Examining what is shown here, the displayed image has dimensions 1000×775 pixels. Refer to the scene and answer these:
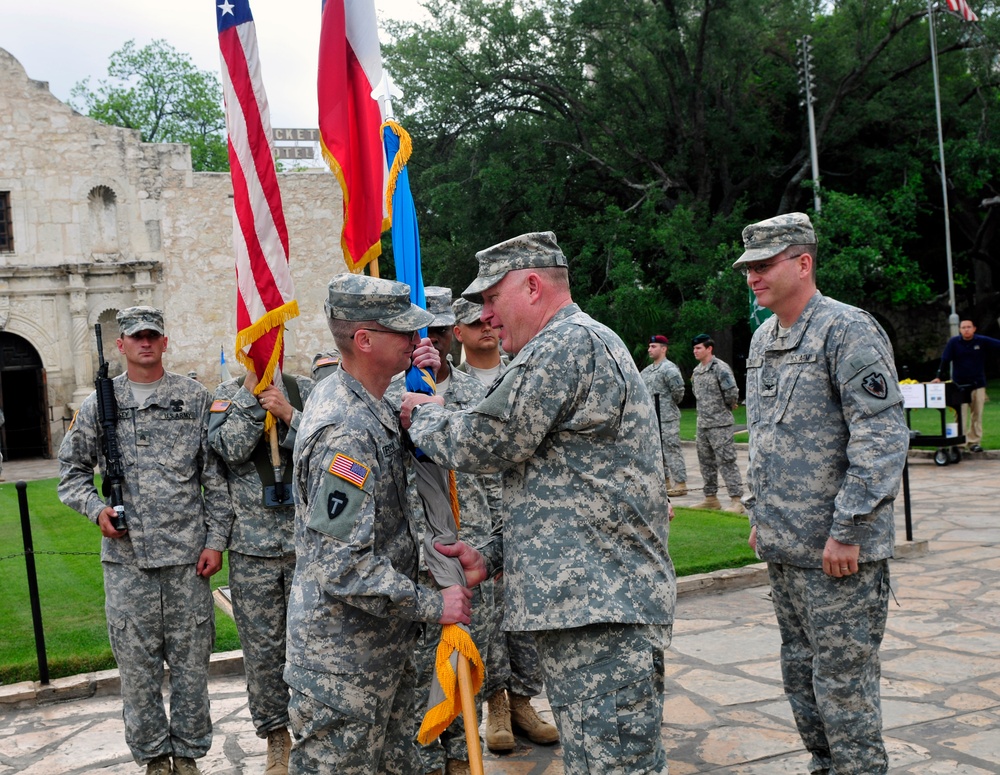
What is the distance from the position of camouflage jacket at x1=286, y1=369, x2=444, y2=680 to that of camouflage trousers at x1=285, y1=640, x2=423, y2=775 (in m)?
0.05

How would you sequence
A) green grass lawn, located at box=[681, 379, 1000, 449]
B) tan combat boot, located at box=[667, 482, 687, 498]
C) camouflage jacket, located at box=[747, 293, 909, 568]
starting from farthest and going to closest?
green grass lawn, located at box=[681, 379, 1000, 449], tan combat boot, located at box=[667, 482, 687, 498], camouflage jacket, located at box=[747, 293, 909, 568]

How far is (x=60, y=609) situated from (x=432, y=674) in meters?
5.16

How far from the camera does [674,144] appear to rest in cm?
3008

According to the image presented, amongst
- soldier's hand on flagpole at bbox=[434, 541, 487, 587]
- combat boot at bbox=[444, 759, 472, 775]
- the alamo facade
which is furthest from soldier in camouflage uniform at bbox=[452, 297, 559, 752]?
the alamo facade

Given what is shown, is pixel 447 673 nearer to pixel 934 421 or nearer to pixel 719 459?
pixel 719 459

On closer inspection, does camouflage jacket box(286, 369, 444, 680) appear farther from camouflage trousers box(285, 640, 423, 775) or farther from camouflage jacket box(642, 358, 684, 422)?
camouflage jacket box(642, 358, 684, 422)

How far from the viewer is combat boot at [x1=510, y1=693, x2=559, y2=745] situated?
17.6 ft

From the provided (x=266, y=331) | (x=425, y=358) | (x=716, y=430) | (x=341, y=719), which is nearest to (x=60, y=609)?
(x=266, y=331)

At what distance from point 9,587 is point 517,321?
7.95 meters

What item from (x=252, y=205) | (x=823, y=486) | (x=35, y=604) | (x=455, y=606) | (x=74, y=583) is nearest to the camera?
(x=455, y=606)

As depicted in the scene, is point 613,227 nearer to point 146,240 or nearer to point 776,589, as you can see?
point 146,240

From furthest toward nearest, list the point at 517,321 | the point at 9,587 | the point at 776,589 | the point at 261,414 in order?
1. the point at 9,587
2. the point at 261,414
3. the point at 776,589
4. the point at 517,321

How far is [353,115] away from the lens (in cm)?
477

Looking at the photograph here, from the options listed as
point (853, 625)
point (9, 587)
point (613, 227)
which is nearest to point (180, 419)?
point (853, 625)
